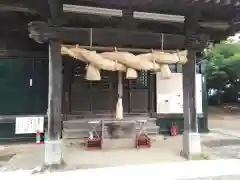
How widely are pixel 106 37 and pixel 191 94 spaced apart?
2.47m

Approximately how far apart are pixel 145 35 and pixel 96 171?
3222 millimetres

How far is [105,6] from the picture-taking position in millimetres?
5340

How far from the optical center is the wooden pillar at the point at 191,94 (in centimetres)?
597

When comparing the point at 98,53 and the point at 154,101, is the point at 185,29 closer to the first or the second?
the point at 98,53

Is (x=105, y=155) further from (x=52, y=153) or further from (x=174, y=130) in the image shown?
(x=174, y=130)

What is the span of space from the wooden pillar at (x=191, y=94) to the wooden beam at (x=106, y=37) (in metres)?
0.26

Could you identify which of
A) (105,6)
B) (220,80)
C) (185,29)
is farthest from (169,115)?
(220,80)

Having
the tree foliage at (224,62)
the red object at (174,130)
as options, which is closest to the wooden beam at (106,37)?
the red object at (174,130)

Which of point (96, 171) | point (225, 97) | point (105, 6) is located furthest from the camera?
point (225, 97)

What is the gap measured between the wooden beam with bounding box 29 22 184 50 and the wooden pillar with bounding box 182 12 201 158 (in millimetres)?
257

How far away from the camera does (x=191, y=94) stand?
6.09m

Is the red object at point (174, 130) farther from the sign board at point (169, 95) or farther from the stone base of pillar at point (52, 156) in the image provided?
the stone base of pillar at point (52, 156)

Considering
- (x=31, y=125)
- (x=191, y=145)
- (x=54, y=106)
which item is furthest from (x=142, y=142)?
(x=31, y=125)

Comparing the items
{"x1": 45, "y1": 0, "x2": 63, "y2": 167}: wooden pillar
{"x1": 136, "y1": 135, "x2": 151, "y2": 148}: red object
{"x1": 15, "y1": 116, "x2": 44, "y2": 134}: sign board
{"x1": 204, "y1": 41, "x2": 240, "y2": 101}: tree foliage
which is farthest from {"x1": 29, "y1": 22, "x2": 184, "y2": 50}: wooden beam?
{"x1": 204, "y1": 41, "x2": 240, "y2": 101}: tree foliage
